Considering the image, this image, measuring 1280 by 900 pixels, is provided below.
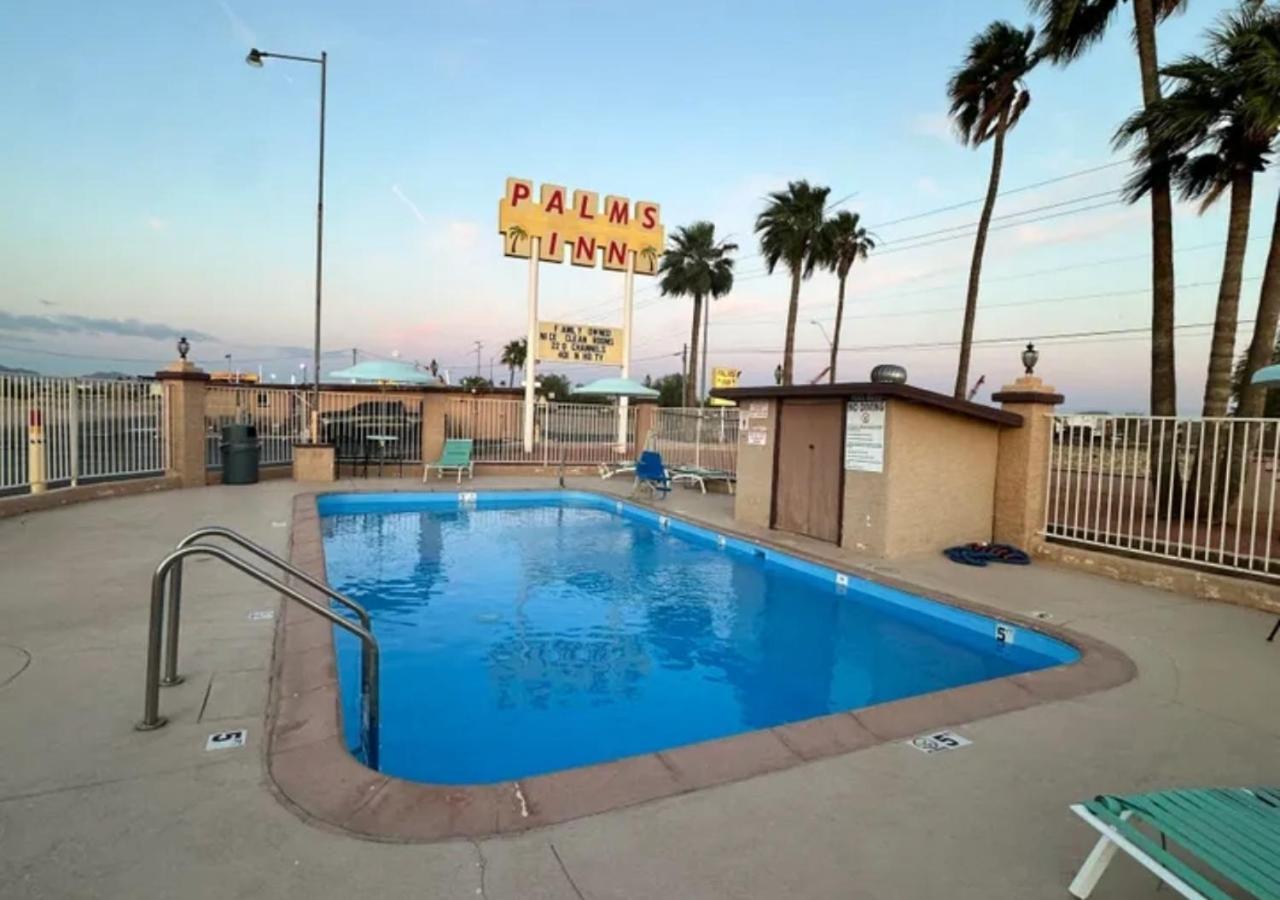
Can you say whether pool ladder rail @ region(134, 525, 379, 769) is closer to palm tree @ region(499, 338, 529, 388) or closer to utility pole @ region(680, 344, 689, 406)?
utility pole @ region(680, 344, 689, 406)

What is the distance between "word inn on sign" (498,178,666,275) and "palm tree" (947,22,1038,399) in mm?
8641

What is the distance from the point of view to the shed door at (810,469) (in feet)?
29.5

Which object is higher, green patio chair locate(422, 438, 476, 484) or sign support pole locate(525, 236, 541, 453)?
sign support pole locate(525, 236, 541, 453)

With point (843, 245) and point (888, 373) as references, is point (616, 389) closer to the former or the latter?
point (888, 373)

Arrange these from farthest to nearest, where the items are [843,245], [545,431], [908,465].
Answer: [843,245] → [545,431] → [908,465]

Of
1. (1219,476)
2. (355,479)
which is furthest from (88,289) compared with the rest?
(1219,476)

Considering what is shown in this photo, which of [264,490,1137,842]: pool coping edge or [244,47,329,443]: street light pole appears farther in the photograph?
[244,47,329,443]: street light pole

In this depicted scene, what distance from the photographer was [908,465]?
8.16 metres

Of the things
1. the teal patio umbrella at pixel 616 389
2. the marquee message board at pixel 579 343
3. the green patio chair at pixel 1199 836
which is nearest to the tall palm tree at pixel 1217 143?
the green patio chair at pixel 1199 836

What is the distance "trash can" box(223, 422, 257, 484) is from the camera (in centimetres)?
1291

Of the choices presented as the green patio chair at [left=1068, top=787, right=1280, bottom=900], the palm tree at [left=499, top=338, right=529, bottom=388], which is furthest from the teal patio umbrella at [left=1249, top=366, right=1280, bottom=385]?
the palm tree at [left=499, top=338, right=529, bottom=388]

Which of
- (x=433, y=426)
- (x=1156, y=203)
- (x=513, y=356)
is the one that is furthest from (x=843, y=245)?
(x=513, y=356)

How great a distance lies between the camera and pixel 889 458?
805cm

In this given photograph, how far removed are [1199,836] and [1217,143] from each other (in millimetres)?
11190
